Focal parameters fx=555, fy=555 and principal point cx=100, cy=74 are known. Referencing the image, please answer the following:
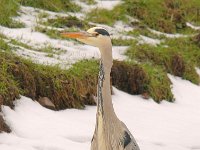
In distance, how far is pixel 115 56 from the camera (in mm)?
9305

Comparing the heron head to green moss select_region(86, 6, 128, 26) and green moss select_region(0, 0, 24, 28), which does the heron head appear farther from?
green moss select_region(86, 6, 128, 26)

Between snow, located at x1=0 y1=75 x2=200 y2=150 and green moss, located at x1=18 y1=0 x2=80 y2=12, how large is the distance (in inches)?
141

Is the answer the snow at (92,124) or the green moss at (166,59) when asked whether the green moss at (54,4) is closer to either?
the green moss at (166,59)

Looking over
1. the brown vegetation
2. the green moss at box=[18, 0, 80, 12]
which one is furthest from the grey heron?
the green moss at box=[18, 0, 80, 12]

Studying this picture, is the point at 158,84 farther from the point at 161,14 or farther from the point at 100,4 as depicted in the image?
the point at 161,14

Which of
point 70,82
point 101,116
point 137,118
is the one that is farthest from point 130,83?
point 101,116

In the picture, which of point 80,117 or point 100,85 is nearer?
point 100,85

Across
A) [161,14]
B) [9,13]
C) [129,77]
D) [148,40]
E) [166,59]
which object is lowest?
[129,77]

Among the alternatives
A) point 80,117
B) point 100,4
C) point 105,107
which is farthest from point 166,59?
point 105,107

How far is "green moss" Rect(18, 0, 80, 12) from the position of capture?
35.6 feet

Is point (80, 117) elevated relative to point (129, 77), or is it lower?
lower

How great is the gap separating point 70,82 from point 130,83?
156 centimetres

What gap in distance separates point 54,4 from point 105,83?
7.48 m

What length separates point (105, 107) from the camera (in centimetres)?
412
